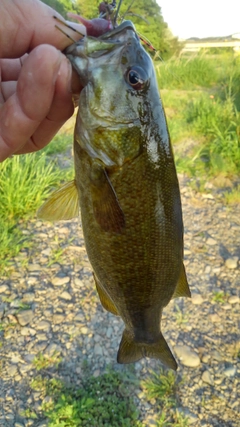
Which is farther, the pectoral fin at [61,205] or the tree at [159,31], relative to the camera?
the tree at [159,31]

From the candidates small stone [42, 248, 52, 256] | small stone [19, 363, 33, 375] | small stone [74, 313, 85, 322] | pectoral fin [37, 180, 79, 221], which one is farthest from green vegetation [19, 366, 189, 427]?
pectoral fin [37, 180, 79, 221]

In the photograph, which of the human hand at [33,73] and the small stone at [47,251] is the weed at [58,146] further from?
the human hand at [33,73]

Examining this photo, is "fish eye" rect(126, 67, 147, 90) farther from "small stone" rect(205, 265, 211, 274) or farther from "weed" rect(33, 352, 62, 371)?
"small stone" rect(205, 265, 211, 274)

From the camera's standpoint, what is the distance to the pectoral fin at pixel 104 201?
1431mm

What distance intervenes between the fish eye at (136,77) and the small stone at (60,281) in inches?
122

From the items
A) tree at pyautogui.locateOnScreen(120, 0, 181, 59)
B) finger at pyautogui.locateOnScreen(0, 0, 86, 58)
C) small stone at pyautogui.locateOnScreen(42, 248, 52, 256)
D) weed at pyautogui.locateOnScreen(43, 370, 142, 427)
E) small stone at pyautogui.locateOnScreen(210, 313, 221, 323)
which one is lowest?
tree at pyautogui.locateOnScreen(120, 0, 181, 59)

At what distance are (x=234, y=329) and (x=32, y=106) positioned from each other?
10.3ft

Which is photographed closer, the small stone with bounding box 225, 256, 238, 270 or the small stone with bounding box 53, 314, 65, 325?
the small stone with bounding box 53, 314, 65, 325

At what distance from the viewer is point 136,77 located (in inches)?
56.2

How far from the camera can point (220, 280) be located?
14.4 ft

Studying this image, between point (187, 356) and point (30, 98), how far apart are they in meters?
2.80

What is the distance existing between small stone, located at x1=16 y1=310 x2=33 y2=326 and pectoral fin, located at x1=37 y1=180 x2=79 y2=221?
7.66 ft

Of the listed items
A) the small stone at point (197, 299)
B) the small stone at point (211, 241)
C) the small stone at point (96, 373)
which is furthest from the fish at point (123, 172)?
the small stone at point (211, 241)

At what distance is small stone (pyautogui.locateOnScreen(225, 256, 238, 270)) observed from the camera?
455 cm
